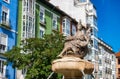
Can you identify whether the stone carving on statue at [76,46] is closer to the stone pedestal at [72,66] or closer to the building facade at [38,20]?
the stone pedestal at [72,66]

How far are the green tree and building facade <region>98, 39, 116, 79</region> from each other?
39.8 metres

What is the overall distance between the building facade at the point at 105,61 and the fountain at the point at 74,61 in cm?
5376

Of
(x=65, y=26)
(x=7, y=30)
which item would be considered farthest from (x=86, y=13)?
(x=7, y=30)

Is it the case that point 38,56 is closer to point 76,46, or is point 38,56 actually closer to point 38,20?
point 76,46

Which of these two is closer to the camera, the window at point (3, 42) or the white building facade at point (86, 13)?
the window at point (3, 42)

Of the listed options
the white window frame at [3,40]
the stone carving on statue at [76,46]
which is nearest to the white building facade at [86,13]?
the white window frame at [3,40]

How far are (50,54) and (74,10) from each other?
35049 mm

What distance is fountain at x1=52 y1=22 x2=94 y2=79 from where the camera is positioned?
58.0 ft

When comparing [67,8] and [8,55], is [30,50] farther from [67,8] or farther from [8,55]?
[67,8]

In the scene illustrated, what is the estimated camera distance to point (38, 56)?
3159cm

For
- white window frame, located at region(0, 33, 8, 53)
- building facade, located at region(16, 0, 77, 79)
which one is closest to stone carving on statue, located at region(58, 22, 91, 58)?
white window frame, located at region(0, 33, 8, 53)

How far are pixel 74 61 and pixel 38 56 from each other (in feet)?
46.5

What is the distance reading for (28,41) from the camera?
33.3 metres

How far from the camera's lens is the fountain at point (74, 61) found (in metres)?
17.7
